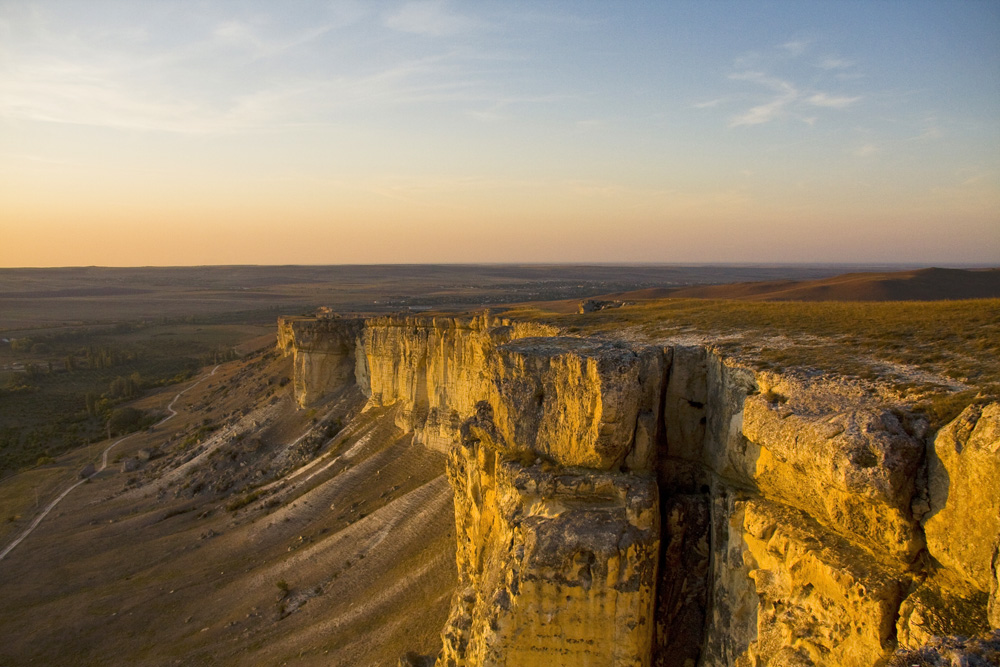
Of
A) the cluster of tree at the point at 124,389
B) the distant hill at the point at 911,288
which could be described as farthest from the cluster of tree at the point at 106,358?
the distant hill at the point at 911,288

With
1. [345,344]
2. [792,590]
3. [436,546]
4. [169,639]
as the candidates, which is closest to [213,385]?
[345,344]

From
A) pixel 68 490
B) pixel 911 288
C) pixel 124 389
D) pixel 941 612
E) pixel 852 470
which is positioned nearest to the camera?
pixel 941 612

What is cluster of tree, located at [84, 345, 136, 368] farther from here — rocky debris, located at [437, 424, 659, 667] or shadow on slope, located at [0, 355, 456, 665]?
rocky debris, located at [437, 424, 659, 667]

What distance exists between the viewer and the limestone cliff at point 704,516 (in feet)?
21.4

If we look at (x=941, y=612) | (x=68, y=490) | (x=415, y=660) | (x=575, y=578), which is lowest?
(x=68, y=490)

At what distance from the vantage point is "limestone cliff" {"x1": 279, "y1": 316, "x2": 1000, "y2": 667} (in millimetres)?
6535

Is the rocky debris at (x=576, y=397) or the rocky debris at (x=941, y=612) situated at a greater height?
the rocky debris at (x=576, y=397)

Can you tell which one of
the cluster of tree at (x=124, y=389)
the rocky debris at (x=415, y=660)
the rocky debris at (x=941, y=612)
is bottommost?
the cluster of tree at (x=124, y=389)

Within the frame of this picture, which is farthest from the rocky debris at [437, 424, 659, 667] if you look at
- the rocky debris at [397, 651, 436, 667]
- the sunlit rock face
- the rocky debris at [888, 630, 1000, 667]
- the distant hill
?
the distant hill

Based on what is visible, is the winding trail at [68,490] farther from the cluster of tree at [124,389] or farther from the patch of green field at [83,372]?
the cluster of tree at [124,389]

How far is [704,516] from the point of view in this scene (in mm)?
10078

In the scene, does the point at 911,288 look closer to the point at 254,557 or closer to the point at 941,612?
the point at 941,612

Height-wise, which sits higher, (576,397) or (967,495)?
(576,397)

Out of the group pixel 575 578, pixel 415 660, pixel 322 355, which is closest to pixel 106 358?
pixel 322 355
